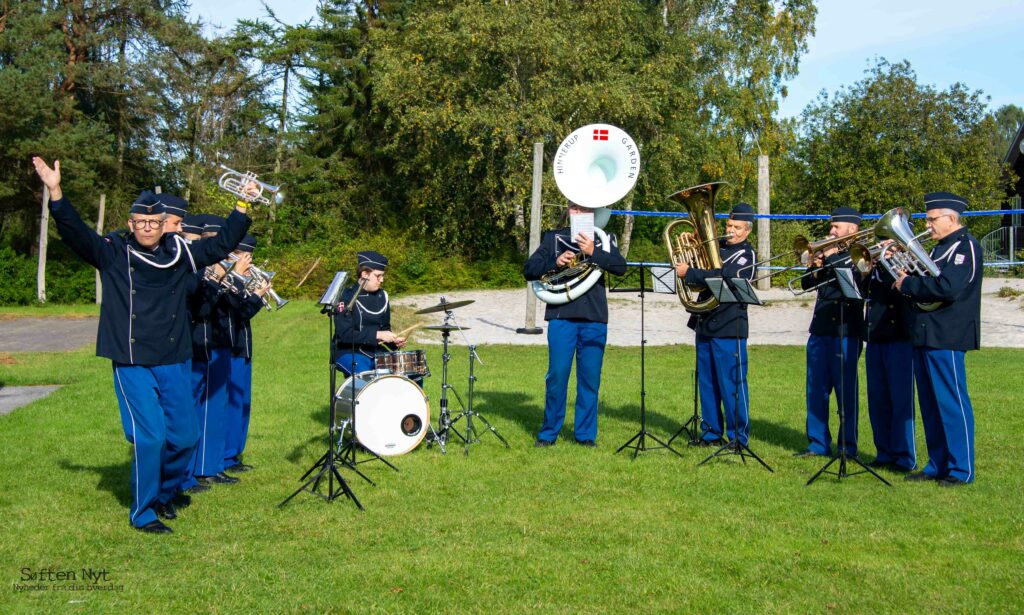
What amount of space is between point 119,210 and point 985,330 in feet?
99.8

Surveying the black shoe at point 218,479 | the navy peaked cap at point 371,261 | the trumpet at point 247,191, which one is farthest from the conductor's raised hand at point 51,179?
the navy peaked cap at point 371,261

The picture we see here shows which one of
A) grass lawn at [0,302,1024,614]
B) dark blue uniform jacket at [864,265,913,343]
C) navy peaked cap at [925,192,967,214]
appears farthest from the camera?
dark blue uniform jacket at [864,265,913,343]

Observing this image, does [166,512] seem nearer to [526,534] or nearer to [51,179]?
[51,179]

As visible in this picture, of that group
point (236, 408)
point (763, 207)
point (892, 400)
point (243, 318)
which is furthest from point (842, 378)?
point (763, 207)

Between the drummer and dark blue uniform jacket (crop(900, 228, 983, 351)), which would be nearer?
dark blue uniform jacket (crop(900, 228, 983, 351))

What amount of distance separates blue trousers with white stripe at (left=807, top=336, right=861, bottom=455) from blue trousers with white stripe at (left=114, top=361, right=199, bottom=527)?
5.15 meters

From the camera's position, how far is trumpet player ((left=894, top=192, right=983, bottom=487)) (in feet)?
22.6

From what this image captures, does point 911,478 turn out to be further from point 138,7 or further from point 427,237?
point 138,7

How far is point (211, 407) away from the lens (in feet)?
24.3

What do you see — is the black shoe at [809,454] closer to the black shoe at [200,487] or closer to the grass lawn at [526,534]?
the grass lawn at [526,534]

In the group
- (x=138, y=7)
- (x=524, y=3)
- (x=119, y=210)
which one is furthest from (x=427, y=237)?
(x=138, y=7)

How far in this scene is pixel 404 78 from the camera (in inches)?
1156

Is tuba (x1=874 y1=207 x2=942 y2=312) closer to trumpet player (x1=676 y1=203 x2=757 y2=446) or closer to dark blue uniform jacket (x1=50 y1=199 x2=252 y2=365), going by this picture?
trumpet player (x1=676 y1=203 x2=757 y2=446)

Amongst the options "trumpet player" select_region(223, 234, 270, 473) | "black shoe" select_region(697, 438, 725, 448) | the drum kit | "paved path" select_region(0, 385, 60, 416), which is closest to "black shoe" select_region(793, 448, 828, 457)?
"black shoe" select_region(697, 438, 725, 448)
